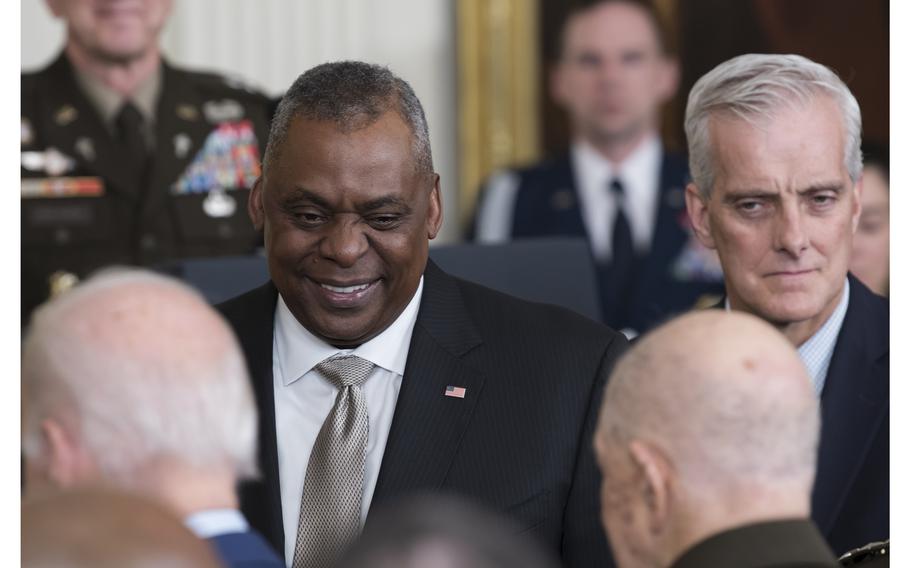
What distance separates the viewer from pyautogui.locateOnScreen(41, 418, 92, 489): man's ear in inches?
77.5

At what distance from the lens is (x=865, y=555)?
7.86 feet

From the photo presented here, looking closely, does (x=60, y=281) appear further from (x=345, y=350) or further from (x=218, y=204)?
(x=345, y=350)

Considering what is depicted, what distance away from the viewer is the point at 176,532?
4.88ft

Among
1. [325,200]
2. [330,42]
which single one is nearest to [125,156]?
[330,42]

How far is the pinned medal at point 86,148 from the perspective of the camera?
5.03 m

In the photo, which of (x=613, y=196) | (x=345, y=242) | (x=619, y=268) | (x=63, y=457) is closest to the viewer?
(x=63, y=457)

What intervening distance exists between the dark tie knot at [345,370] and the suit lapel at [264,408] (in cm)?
11

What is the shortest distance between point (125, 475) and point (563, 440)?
3.02ft

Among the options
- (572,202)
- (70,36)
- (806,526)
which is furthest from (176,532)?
(572,202)

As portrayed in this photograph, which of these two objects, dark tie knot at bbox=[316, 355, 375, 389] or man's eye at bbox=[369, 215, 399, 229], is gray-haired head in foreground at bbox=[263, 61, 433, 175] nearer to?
man's eye at bbox=[369, 215, 399, 229]

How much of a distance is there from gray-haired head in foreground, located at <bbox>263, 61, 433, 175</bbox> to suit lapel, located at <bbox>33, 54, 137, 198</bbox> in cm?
239

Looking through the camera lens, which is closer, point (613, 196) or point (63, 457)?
point (63, 457)

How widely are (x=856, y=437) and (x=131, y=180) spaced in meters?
2.86

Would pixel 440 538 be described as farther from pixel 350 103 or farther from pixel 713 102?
pixel 713 102
